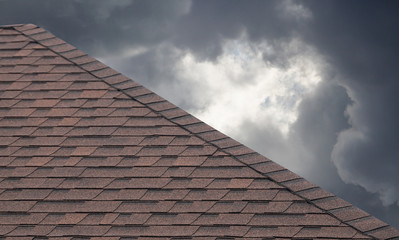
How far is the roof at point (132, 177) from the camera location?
7438 millimetres

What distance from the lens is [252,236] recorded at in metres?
7.23

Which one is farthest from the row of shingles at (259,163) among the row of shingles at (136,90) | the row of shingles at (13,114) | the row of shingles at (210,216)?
→ the row of shingles at (13,114)

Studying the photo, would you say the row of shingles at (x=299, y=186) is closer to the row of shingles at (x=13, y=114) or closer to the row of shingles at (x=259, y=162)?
the row of shingles at (x=259, y=162)

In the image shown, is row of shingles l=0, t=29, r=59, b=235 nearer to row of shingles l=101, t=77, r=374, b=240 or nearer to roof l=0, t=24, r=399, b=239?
roof l=0, t=24, r=399, b=239

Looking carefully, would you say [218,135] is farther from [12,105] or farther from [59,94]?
[12,105]

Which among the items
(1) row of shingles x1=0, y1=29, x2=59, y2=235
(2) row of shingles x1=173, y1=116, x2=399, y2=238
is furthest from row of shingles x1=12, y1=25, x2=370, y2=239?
(1) row of shingles x1=0, y1=29, x2=59, y2=235

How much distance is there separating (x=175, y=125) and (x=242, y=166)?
142cm

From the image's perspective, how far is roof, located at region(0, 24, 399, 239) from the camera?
24.4 ft

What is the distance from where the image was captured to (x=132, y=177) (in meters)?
8.23

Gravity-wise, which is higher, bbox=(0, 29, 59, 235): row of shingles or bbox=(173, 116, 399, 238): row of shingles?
bbox=(173, 116, 399, 238): row of shingles

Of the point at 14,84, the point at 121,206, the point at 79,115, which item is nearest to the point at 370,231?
the point at 121,206

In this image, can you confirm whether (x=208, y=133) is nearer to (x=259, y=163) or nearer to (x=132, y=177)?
(x=259, y=163)

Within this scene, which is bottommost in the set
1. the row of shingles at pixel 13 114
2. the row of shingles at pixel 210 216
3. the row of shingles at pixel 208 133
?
the row of shingles at pixel 13 114

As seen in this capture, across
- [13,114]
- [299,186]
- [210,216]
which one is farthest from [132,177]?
[13,114]
